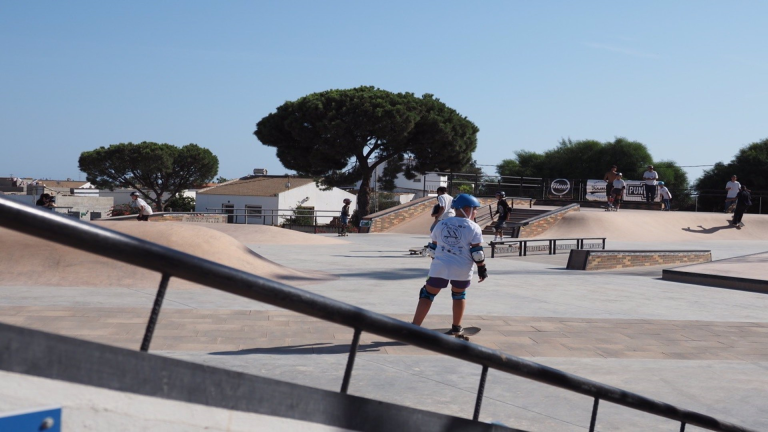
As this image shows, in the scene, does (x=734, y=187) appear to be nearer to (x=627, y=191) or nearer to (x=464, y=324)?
(x=627, y=191)

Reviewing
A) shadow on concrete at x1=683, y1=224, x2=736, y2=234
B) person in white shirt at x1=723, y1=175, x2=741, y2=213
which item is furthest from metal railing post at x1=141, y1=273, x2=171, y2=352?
person in white shirt at x1=723, y1=175, x2=741, y2=213

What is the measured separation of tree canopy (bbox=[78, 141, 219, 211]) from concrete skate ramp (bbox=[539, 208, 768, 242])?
39957 mm

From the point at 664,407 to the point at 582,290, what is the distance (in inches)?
364

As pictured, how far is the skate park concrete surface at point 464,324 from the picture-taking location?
470 centimetres

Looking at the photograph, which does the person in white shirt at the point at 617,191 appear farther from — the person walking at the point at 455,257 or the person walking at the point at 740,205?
the person walking at the point at 455,257

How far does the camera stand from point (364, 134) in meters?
37.2

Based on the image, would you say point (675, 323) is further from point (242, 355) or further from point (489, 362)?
point (489, 362)

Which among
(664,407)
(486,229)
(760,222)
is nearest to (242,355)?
(664,407)

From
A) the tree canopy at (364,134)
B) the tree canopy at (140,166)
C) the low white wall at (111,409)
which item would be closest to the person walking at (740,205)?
the tree canopy at (364,134)

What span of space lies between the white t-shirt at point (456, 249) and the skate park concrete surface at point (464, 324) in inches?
33.1

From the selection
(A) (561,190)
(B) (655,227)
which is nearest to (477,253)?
(B) (655,227)

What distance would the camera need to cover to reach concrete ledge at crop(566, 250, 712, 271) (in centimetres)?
1617

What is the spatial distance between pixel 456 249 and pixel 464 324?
65.2 inches

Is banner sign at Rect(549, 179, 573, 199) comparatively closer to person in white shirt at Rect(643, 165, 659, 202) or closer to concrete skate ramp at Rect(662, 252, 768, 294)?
person in white shirt at Rect(643, 165, 659, 202)
